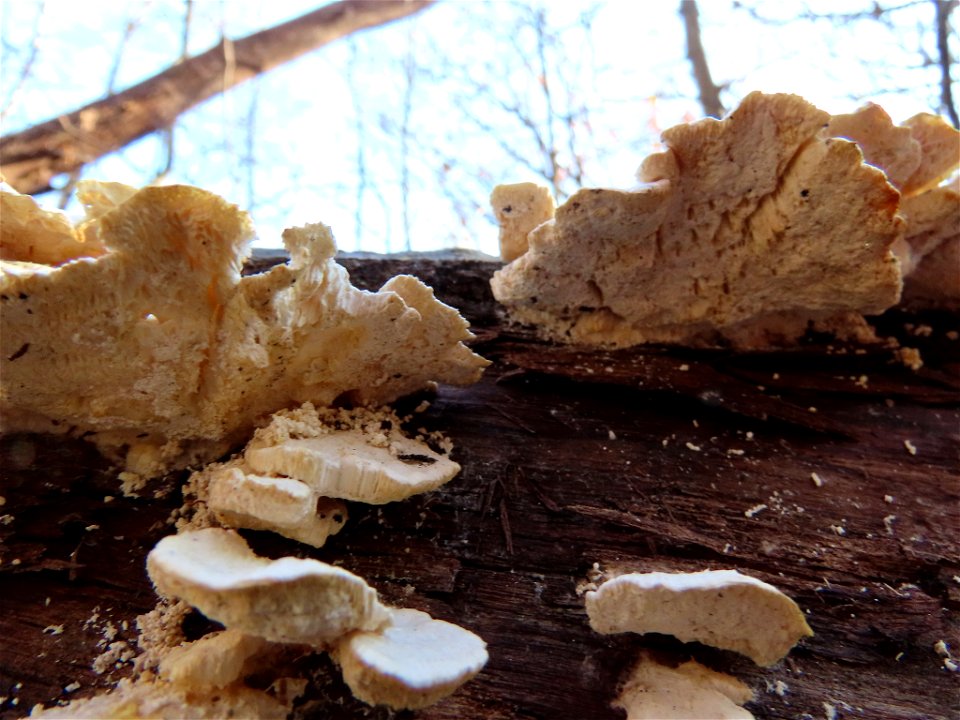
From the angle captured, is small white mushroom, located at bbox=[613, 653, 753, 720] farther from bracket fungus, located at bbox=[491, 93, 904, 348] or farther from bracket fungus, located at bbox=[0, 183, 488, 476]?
bracket fungus, located at bbox=[491, 93, 904, 348]

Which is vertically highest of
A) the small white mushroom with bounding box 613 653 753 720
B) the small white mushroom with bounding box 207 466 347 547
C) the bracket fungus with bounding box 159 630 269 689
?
the small white mushroom with bounding box 207 466 347 547

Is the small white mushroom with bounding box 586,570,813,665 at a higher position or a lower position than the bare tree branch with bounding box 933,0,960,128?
lower

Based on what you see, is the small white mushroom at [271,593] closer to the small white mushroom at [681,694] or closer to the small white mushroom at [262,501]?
the small white mushroom at [262,501]

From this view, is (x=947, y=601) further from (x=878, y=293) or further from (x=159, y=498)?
(x=159, y=498)

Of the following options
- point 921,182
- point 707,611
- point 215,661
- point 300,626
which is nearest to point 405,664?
point 300,626

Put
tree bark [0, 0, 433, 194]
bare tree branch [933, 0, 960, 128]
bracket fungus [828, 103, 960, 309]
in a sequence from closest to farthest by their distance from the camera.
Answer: bracket fungus [828, 103, 960, 309] → bare tree branch [933, 0, 960, 128] → tree bark [0, 0, 433, 194]

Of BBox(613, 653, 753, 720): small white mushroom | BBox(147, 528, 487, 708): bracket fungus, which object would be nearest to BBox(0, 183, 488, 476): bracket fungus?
BBox(147, 528, 487, 708): bracket fungus
